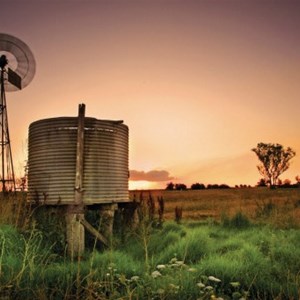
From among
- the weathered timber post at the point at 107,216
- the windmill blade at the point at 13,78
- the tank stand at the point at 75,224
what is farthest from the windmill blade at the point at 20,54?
the tank stand at the point at 75,224

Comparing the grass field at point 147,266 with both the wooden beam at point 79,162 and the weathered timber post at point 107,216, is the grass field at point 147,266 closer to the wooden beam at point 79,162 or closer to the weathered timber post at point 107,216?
the weathered timber post at point 107,216

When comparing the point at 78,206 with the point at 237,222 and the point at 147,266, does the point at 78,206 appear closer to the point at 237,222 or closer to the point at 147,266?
the point at 147,266

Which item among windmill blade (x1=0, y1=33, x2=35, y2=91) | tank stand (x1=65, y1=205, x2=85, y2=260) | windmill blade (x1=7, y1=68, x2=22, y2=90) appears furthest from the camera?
windmill blade (x1=7, y1=68, x2=22, y2=90)

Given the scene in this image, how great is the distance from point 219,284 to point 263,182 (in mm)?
69016

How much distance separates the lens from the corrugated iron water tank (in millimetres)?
9289

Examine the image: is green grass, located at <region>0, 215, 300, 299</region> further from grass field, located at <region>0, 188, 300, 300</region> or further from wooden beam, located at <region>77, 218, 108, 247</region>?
wooden beam, located at <region>77, 218, 108, 247</region>

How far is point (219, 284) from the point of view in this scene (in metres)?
5.83

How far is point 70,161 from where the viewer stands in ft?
30.5

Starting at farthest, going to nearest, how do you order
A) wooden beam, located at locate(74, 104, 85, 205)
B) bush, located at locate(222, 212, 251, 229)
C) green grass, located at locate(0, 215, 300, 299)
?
bush, located at locate(222, 212, 251, 229) → wooden beam, located at locate(74, 104, 85, 205) → green grass, located at locate(0, 215, 300, 299)

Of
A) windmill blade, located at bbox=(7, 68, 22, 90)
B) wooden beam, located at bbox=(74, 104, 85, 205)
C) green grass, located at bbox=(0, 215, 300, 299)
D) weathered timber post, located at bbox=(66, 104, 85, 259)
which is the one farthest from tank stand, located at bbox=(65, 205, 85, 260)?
windmill blade, located at bbox=(7, 68, 22, 90)

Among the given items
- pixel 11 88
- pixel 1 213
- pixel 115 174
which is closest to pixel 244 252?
pixel 115 174

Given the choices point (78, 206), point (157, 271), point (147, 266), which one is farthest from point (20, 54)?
point (157, 271)

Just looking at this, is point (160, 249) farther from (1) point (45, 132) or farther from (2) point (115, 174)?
(1) point (45, 132)

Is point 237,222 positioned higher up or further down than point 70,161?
further down
